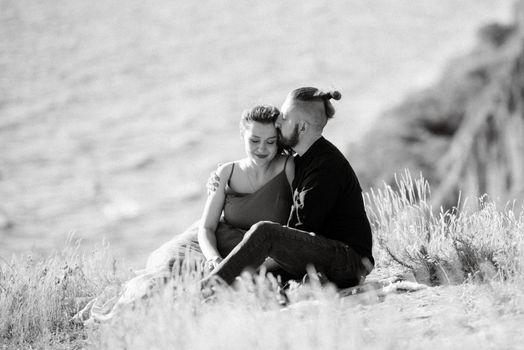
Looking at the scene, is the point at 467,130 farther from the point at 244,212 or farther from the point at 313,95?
the point at 244,212

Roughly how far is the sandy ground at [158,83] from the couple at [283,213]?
1599cm

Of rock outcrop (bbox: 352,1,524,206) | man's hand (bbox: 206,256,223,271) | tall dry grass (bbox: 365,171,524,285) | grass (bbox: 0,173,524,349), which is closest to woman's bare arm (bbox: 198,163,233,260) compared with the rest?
man's hand (bbox: 206,256,223,271)

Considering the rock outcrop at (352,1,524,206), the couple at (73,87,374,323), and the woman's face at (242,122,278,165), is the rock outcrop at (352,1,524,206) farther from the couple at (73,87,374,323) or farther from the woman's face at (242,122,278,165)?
the woman's face at (242,122,278,165)

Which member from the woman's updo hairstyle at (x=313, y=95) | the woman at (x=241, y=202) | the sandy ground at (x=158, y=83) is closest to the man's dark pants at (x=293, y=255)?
the woman at (x=241, y=202)

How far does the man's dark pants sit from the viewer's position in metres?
4.00

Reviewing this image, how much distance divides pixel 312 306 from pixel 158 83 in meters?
41.8

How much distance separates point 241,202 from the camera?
4730 millimetres

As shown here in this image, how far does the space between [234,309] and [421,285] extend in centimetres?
128

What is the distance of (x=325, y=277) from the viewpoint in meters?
4.27

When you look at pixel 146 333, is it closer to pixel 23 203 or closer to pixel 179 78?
pixel 23 203

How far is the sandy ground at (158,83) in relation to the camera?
88.6 ft

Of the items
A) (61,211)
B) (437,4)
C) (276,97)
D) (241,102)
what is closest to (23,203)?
(61,211)

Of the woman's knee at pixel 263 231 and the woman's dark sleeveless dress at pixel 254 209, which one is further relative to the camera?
the woman's dark sleeveless dress at pixel 254 209

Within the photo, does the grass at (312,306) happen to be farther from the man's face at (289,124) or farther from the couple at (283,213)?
the man's face at (289,124)
